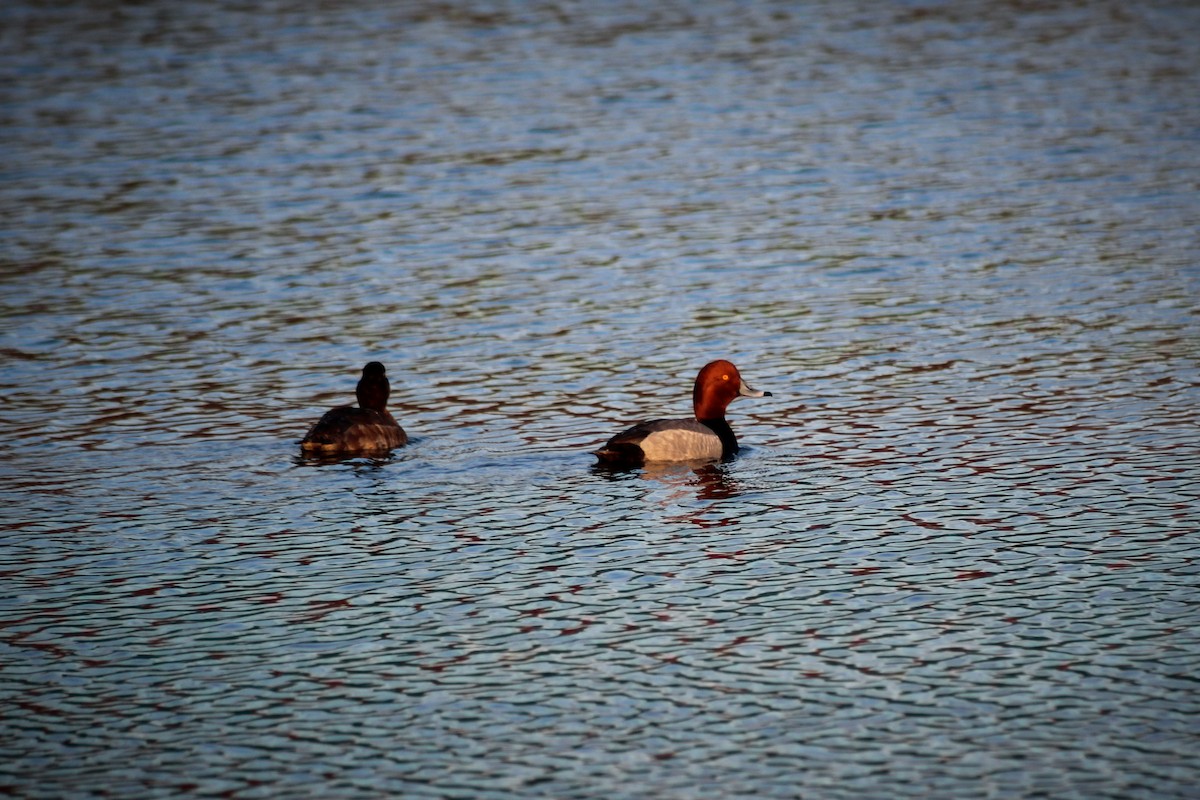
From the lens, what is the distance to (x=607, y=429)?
17.5 m

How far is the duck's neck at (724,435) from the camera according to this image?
16828 millimetres

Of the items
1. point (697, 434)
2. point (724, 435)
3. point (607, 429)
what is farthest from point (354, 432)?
point (724, 435)

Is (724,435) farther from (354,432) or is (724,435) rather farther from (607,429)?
(354,432)

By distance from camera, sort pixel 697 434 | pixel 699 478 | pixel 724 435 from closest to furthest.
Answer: pixel 699 478
pixel 697 434
pixel 724 435

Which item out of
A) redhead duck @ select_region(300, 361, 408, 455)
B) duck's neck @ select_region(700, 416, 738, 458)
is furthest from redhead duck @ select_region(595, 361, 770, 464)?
redhead duck @ select_region(300, 361, 408, 455)

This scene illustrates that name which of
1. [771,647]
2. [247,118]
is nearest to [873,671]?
[771,647]

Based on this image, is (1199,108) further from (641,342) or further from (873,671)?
(873,671)

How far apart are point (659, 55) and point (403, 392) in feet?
76.9

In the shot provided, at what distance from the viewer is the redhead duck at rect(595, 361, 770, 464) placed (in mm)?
16172

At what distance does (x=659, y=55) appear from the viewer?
41094 mm

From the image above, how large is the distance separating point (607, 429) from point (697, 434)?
1275 millimetres

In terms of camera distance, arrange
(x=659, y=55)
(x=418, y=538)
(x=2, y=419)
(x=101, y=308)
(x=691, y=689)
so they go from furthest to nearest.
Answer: (x=659, y=55)
(x=101, y=308)
(x=2, y=419)
(x=418, y=538)
(x=691, y=689)

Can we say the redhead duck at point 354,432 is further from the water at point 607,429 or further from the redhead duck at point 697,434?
the redhead duck at point 697,434

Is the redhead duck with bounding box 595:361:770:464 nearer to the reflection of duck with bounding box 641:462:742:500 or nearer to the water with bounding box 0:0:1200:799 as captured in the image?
the reflection of duck with bounding box 641:462:742:500
